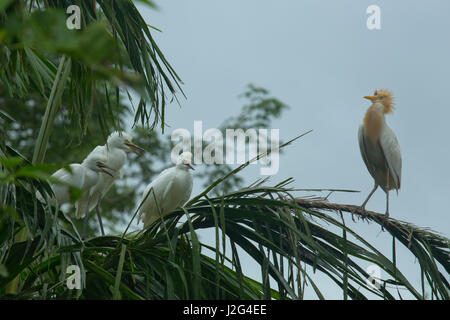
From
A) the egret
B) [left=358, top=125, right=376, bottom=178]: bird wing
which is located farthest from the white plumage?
[left=358, top=125, right=376, bottom=178]: bird wing

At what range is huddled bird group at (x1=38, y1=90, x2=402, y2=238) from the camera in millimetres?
3723

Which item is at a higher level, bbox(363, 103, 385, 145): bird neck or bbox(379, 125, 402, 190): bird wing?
bbox(363, 103, 385, 145): bird neck

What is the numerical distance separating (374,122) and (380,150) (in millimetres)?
186

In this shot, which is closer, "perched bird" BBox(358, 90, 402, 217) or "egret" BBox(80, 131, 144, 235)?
"perched bird" BBox(358, 90, 402, 217)

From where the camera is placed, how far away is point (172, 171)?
14.6 feet

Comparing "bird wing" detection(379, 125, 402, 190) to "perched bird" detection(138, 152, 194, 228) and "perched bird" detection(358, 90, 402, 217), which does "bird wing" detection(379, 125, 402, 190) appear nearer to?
"perched bird" detection(358, 90, 402, 217)

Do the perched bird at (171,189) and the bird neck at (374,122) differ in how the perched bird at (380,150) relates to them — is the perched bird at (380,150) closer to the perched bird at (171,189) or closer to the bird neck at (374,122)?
the bird neck at (374,122)

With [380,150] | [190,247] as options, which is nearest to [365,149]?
[380,150]

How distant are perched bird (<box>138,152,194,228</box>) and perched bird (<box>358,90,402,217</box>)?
133cm

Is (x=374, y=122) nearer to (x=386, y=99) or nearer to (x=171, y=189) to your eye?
(x=386, y=99)

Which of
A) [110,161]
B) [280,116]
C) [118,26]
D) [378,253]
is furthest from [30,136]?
[378,253]

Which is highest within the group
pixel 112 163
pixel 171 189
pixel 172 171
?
pixel 112 163

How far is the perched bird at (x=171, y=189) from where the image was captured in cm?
436
